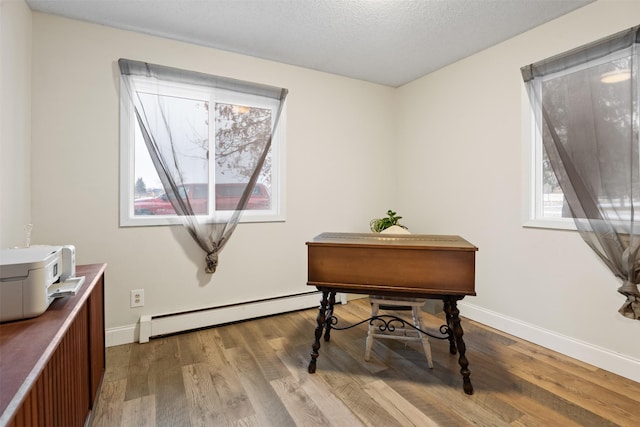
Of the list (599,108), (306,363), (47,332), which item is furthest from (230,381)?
(599,108)

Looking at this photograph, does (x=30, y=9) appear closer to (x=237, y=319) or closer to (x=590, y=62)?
(x=237, y=319)

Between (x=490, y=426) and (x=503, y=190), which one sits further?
(x=503, y=190)

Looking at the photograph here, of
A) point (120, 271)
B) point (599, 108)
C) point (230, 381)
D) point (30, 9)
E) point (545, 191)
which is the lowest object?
point (230, 381)

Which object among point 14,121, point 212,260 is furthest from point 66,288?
point 212,260

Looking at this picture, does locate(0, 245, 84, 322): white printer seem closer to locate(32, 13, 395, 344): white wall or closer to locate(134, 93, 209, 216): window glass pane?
locate(32, 13, 395, 344): white wall

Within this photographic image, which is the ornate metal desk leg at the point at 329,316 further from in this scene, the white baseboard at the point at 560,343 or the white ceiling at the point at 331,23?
the white ceiling at the point at 331,23

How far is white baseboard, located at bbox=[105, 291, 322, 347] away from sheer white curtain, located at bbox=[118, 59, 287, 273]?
15.7 inches

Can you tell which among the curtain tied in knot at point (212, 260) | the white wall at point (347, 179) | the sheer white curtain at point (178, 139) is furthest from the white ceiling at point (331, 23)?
the curtain tied in knot at point (212, 260)

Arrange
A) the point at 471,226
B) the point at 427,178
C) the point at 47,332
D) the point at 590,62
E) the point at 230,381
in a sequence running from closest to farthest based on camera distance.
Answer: the point at 47,332, the point at 230,381, the point at 590,62, the point at 471,226, the point at 427,178

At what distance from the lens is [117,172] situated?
8.11 feet

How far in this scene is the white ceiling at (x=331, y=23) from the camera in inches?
85.4

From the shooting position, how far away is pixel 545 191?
8.27 feet

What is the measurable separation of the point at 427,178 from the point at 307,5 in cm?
208

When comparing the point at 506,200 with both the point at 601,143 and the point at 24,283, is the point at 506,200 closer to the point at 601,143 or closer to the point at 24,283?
the point at 601,143
